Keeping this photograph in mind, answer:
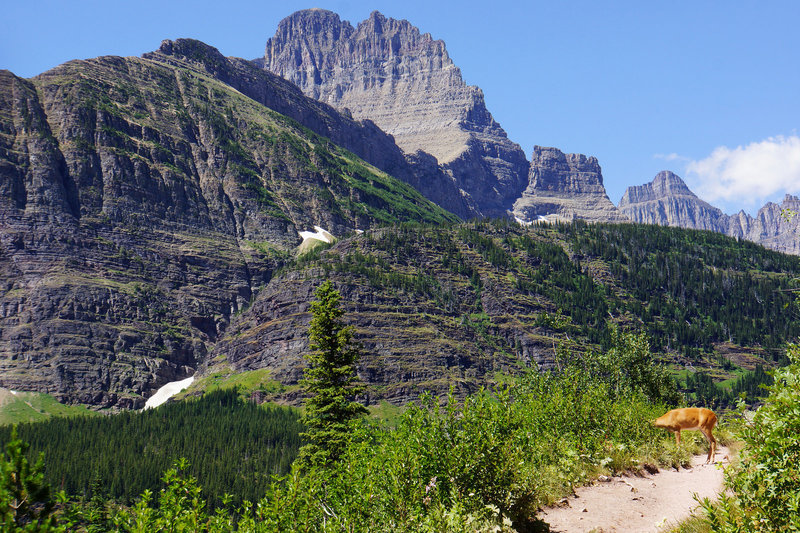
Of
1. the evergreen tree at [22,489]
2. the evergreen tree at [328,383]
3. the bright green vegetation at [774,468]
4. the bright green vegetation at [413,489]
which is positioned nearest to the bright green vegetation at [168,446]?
the evergreen tree at [328,383]

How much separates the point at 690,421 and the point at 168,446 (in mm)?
154754

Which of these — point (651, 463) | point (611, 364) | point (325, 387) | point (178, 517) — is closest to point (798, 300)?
point (651, 463)

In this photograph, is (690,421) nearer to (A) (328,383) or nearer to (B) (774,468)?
(B) (774,468)

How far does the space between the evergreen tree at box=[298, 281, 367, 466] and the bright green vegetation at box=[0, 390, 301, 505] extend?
82.9 m

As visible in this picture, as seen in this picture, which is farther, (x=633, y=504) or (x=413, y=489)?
(x=633, y=504)

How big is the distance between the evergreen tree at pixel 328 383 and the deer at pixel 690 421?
74.8 ft

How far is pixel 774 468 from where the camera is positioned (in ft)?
30.1

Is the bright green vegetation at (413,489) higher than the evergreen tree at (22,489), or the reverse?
the evergreen tree at (22,489)

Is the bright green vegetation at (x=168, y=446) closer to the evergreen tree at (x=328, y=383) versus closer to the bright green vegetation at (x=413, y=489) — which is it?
the evergreen tree at (x=328, y=383)

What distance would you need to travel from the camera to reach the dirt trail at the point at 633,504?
14672 millimetres

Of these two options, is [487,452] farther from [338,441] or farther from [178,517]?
[338,441]

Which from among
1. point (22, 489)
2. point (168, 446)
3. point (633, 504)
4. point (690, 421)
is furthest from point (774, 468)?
point (168, 446)

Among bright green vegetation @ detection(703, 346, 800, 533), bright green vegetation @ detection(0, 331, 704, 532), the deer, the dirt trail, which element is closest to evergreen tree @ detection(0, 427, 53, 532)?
bright green vegetation @ detection(0, 331, 704, 532)

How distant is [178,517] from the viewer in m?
12.2
